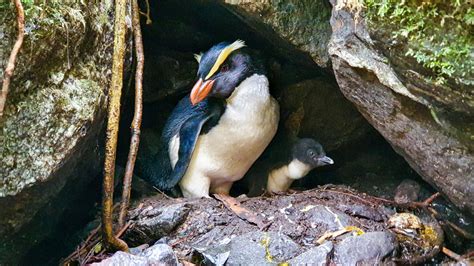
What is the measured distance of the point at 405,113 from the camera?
1921mm

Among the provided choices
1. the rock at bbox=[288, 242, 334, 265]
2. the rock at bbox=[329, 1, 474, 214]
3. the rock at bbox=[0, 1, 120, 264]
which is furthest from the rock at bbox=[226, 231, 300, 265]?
the rock at bbox=[0, 1, 120, 264]

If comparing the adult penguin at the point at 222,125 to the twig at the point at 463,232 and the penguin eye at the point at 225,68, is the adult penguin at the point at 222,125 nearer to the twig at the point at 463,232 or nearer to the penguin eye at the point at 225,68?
the penguin eye at the point at 225,68

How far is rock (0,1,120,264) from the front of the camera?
1.82m

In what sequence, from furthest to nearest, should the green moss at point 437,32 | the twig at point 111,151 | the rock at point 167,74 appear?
the rock at point 167,74
the twig at point 111,151
the green moss at point 437,32

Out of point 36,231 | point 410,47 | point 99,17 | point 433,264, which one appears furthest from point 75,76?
point 433,264

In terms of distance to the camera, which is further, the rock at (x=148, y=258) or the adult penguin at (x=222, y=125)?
the adult penguin at (x=222, y=125)

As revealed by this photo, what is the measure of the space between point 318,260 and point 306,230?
29 centimetres

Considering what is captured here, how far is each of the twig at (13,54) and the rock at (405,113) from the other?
101 cm

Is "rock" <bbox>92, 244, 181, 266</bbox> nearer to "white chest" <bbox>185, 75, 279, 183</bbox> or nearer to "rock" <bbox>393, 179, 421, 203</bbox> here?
"white chest" <bbox>185, 75, 279, 183</bbox>

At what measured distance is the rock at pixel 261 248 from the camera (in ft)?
6.27

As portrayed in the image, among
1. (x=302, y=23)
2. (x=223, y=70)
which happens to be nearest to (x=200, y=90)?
(x=223, y=70)

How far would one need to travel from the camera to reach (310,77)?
2941 mm

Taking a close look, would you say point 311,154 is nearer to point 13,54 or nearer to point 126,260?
point 126,260

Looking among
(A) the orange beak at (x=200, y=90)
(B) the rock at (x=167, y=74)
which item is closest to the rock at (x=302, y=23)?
(A) the orange beak at (x=200, y=90)
